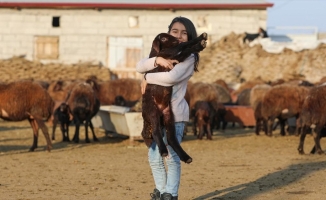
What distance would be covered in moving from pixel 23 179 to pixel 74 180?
2.73 feet

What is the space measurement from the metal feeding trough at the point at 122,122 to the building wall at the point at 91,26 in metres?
25.9

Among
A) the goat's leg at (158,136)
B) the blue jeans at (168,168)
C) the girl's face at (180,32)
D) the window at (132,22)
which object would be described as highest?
the girl's face at (180,32)

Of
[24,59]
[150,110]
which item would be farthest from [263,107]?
[24,59]

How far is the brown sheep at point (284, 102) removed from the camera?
20.8 m

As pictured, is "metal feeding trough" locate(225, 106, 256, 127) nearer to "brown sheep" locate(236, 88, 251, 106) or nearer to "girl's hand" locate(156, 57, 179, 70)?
"brown sheep" locate(236, 88, 251, 106)

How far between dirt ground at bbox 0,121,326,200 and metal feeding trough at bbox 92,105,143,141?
0.29 m

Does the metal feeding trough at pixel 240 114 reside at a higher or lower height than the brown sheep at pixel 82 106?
lower

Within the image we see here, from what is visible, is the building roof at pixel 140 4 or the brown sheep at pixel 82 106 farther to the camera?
the building roof at pixel 140 4

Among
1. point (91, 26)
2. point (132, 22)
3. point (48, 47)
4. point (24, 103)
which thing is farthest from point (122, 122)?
point (48, 47)

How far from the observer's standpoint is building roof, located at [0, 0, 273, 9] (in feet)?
155

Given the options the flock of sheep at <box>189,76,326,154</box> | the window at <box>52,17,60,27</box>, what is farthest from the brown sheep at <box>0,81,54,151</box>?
the window at <box>52,17,60,27</box>

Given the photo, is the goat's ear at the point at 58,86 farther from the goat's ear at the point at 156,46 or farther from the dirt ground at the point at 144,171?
the goat's ear at the point at 156,46

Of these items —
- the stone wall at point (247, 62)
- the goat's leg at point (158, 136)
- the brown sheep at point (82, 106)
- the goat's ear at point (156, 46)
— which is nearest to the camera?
the goat's leg at point (158, 136)

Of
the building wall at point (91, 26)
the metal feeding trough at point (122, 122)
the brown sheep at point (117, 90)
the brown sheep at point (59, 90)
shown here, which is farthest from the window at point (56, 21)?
the metal feeding trough at point (122, 122)
